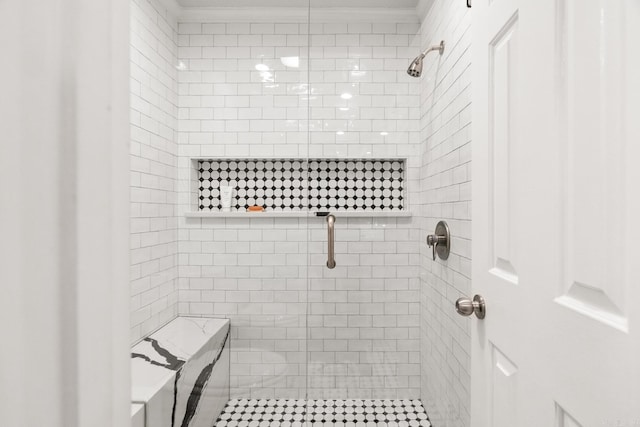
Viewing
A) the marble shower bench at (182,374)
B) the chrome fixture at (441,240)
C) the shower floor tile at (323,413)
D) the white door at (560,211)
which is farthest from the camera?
the shower floor tile at (323,413)

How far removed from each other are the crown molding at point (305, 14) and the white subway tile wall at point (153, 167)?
0.86 ft

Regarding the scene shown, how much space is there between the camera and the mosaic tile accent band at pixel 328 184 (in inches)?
84.3

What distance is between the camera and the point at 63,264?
0.20 metres

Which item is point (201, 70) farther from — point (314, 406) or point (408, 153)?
point (314, 406)

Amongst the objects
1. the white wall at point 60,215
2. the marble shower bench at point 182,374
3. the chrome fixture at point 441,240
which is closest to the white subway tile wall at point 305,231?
the marble shower bench at point 182,374

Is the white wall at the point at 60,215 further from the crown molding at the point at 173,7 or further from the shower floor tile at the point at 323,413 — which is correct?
the crown molding at the point at 173,7

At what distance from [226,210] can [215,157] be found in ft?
1.06

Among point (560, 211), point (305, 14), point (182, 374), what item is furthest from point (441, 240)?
point (305, 14)

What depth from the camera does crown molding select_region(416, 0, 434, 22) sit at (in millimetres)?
1925

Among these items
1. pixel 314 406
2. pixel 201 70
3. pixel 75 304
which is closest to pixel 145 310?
pixel 314 406

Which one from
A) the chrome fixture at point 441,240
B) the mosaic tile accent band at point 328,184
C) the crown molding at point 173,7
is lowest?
the chrome fixture at point 441,240

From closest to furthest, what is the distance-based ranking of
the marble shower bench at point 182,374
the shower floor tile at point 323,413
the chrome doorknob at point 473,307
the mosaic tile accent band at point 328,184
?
the chrome doorknob at point 473,307 < the marble shower bench at point 182,374 < the shower floor tile at point 323,413 < the mosaic tile accent band at point 328,184

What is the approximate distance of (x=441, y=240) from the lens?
1.61m

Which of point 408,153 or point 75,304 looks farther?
point 408,153
